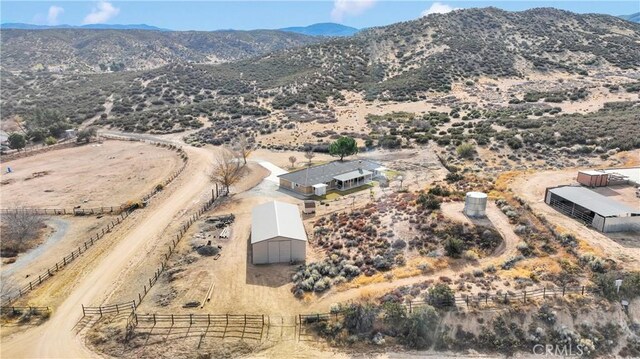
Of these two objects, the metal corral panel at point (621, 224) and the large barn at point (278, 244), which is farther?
the large barn at point (278, 244)

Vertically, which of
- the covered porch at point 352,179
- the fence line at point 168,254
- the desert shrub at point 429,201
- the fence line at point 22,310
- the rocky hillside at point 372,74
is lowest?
the fence line at point 22,310

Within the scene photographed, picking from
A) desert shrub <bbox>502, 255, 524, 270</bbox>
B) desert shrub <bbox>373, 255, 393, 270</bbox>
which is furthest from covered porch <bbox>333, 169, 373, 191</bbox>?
desert shrub <bbox>502, 255, 524, 270</bbox>

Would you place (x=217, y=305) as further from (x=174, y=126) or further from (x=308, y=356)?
(x=174, y=126)

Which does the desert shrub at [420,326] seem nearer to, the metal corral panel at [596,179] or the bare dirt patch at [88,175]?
the metal corral panel at [596,179]

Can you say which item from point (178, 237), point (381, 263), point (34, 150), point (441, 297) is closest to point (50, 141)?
point (34, 150)

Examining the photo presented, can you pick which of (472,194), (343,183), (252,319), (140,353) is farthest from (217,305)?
(343,183)

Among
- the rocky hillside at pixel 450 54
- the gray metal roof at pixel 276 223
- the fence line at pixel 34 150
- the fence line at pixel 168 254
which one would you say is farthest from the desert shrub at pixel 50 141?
the gray metal roof at pixel 276 223

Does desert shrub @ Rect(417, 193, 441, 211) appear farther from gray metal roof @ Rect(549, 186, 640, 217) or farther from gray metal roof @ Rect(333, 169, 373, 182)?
gray metal roof @ Rect(333, 169, 373, 182)
